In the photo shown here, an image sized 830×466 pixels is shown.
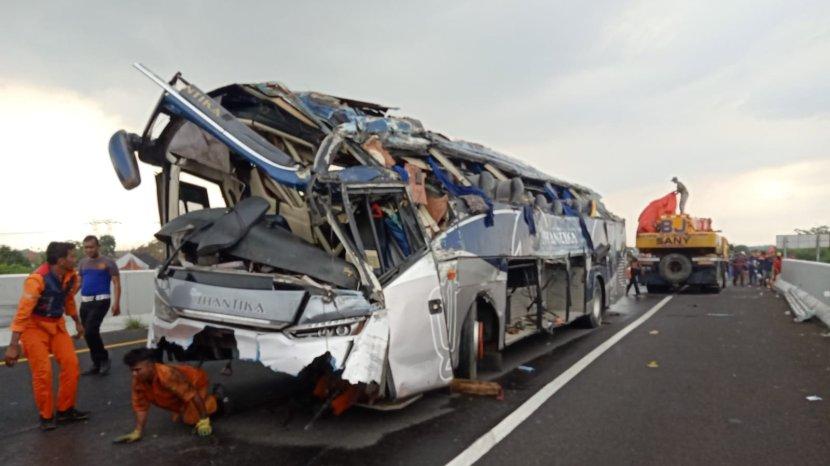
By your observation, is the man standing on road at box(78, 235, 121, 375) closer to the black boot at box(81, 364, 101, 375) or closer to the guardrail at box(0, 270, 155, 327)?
the black boot at box(81, 364, 101, 375)

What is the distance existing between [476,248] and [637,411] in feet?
7.41

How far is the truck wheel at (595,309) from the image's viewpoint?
37.4 feet

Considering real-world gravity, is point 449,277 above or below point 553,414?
above

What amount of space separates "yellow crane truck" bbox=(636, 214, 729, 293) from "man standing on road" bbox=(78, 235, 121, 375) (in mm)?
17803

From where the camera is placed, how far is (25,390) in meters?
6.48

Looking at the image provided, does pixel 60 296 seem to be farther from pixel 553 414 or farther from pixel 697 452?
pixel 697 452

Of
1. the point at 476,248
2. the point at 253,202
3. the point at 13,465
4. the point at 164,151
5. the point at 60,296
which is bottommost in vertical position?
the point at 13,465

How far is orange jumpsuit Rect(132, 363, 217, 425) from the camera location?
4.75m

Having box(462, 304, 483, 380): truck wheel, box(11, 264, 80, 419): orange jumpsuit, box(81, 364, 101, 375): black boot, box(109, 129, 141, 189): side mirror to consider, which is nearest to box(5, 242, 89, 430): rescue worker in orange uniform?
box(11, 264, 80, 419): orange jumpsuit

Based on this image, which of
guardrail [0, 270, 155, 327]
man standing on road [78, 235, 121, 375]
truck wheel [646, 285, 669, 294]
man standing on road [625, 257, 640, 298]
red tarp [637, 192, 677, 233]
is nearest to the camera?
man standing on road [78, 235, 121, 375]

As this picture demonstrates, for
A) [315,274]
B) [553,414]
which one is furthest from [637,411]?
[315,274]

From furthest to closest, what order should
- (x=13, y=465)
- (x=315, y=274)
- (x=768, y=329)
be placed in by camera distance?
(x=768, y=329)
(x=315, y=274)
(x=13, y=465)

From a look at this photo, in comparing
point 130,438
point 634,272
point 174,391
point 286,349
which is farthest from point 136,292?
point 634,272

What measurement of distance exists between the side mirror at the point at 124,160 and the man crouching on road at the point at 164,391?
148 cm
